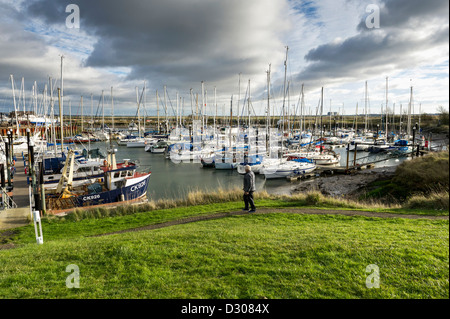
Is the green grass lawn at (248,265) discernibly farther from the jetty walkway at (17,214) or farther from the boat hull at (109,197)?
the boat hull at (109,197)

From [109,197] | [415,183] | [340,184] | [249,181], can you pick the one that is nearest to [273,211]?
[249,181]

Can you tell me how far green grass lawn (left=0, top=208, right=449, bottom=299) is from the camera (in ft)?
15.8

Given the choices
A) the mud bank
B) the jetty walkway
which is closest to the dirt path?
the jetty walkway

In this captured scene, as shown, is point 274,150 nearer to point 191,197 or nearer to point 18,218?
point 191,197

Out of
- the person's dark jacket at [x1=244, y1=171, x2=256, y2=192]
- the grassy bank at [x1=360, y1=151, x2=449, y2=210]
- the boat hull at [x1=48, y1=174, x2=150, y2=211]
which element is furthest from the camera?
the boat hull at [x1=48, y1=174, x2=150, y2=211]

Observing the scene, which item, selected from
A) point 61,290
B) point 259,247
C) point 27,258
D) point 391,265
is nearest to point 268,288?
point 259,247

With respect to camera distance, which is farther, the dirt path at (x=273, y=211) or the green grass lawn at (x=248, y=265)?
the dirt path at (x=273, y=211)

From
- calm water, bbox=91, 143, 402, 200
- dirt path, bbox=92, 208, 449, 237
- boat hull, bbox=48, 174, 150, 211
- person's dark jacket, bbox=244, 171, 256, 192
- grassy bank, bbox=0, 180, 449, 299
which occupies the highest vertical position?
person's dark jacket, bbox=244, 171, 256, 192

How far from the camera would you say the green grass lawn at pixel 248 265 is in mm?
4801

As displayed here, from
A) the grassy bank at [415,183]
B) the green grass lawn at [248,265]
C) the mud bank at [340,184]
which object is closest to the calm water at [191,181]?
the mud bank at [340,184]

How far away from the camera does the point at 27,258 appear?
7.34 m

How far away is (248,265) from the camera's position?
5848mm

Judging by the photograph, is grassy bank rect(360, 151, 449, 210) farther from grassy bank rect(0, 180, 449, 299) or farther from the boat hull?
the boat hull

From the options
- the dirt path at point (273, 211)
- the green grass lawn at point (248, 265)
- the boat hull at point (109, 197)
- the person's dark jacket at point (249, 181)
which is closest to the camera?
the green grass lawn at point (248, 265)
